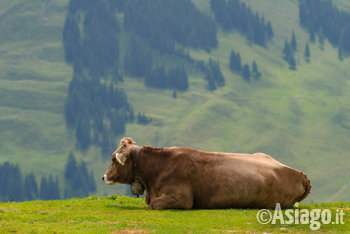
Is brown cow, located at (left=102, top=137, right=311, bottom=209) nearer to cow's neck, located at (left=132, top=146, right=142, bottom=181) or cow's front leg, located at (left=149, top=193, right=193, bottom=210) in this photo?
cow's front leg, located at (left=149, top=193, right=193, bottom=210)

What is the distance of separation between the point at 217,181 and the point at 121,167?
14.8ft

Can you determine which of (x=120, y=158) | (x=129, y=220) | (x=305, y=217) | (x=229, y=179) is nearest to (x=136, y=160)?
(x=120, y=158)

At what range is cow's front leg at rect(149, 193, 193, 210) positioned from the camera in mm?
25344

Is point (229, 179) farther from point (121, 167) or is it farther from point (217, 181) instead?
point (121, 167)

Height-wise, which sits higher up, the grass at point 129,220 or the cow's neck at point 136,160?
the cow's neck at point 136,160

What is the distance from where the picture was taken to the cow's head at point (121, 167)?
27.2m

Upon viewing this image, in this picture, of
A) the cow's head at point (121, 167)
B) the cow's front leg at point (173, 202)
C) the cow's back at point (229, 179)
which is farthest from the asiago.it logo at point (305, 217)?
the cow's head at point (121, 167)

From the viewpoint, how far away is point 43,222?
21406mm

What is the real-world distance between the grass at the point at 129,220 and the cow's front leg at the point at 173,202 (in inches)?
25.2

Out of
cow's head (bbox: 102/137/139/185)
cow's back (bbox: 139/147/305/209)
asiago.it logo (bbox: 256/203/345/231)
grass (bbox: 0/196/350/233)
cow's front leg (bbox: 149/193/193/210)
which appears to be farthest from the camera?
cow's head (bbox: 102/137/139/185)

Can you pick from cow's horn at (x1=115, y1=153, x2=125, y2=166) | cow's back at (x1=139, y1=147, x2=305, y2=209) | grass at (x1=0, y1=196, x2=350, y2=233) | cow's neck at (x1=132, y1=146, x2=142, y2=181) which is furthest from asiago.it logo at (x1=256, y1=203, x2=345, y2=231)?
cow's horn at (x1=115, y1=153, x2=125, y2=166)

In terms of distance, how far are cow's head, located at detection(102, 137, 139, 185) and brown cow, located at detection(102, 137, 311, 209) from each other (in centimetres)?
49

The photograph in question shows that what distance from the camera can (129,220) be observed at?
21.6m

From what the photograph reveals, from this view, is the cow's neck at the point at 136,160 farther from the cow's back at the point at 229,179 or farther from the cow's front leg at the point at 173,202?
the cow's front leg at the point at 173,202
